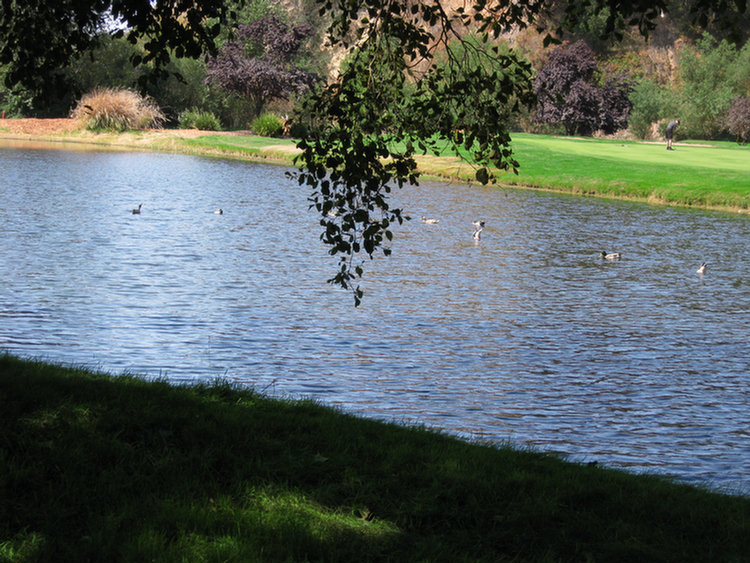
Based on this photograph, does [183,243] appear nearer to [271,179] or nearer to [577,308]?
[577,308]

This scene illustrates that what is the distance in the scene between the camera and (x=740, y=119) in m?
60.0

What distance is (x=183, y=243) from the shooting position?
A: 20297 millimetres

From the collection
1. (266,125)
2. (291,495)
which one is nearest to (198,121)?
(266,125)

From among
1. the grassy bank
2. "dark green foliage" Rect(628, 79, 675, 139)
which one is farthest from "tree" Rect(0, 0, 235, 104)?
"dark green foliage" Rect(628, 79, 675, 139)

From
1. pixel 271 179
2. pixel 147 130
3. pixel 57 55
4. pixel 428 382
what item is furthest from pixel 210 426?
pixel 147 130

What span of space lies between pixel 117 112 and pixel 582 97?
34.3 metres

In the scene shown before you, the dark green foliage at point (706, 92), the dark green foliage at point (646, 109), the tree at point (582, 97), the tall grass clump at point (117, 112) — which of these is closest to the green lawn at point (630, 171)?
the tall grass clump at point (117, 112)

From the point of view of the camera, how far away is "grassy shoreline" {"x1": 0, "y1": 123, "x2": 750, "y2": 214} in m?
33.2

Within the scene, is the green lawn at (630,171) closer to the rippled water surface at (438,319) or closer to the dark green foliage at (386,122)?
the rippled water surface at (438,319)

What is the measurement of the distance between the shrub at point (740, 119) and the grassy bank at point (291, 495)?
59412mm

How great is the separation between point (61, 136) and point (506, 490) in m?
56.6

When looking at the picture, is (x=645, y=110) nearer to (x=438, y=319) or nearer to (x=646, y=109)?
(x=646, y=109)

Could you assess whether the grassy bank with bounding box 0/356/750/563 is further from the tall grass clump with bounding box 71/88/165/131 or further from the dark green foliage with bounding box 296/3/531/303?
the tall grass clump with bounding box 71/88/165/131

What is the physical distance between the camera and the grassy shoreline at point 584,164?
109 ft
